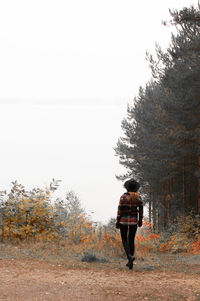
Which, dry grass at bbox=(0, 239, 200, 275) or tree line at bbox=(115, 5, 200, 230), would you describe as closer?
dry grass at bbox=(0, 239, 200, 275)

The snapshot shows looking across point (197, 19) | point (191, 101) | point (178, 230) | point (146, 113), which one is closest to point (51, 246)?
point (178, 230)

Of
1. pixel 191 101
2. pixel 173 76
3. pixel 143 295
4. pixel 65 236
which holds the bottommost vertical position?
pixel 143 295

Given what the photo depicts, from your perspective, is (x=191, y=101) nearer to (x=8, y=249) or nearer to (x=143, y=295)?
(x=8, y=249)

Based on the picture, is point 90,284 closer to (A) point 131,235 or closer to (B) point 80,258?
(A) point 131,235

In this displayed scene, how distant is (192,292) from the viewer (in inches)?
287

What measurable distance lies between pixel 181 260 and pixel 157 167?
13.1m

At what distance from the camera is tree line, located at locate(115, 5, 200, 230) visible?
729 inches

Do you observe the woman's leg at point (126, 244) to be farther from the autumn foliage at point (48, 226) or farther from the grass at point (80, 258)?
the autumn foliage at point (48, 226)

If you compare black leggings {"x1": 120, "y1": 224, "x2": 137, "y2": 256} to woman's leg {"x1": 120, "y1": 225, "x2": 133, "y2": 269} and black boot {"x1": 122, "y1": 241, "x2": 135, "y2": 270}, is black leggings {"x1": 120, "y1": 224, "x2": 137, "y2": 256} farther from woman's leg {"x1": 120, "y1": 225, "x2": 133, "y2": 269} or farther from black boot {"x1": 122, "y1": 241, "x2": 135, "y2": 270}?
black boot {"x1": 122, "y1": 241, "x2": 135, "y2": 270}

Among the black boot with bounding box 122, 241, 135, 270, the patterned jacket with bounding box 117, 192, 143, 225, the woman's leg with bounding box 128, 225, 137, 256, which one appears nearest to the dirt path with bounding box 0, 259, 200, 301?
the black boot with bounding box 122, 241, 135, 270

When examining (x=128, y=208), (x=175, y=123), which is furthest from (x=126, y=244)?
(x=175, y=123)

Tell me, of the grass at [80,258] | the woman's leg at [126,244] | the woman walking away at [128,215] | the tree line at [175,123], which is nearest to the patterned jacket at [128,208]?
the woman walking away at [128,215]

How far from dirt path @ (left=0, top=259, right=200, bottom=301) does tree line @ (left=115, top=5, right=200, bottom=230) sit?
365 inches

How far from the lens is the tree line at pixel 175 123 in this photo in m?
18.5
